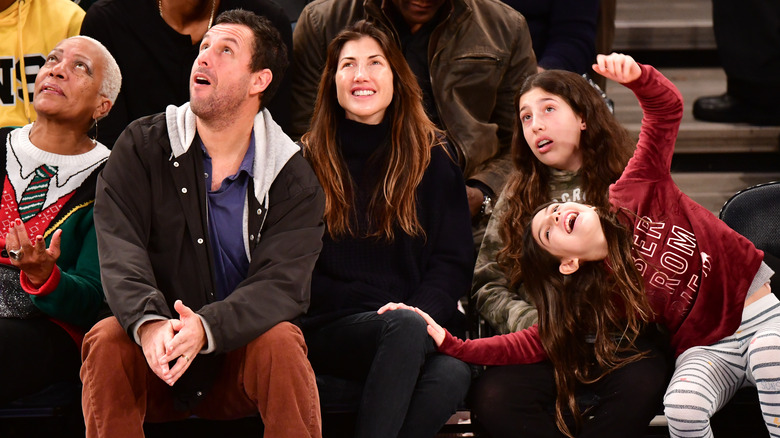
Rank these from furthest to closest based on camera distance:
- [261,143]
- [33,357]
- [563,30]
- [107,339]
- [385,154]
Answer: [563,30], [385,154], [261,143], [33,357], [107,339]

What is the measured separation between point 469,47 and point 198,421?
1.52m

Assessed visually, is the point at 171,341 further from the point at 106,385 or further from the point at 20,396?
the point at 20,396

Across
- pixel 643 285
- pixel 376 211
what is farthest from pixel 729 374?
pixel 376 211

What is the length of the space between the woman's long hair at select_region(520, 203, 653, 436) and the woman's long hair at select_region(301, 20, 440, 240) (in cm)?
41

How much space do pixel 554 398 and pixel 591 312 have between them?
25 cm

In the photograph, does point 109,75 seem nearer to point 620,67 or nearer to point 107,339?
point 107,339

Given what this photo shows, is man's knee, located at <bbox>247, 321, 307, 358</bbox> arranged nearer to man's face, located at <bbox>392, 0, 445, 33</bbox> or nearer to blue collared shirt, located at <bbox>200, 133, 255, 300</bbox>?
blue collared shirt, located at <bbox>200, 133, 255, 300</bbox>

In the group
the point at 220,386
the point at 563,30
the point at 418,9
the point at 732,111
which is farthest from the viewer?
the point at 732,111

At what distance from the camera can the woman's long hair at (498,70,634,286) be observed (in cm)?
272

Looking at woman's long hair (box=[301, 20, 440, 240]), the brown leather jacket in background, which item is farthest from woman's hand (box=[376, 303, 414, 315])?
the brown leather jacket in background

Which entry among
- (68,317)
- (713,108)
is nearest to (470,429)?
(68,317)

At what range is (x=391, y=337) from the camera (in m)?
2.39

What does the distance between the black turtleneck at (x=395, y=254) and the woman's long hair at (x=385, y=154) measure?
28mm

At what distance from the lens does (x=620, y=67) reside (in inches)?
91.6
